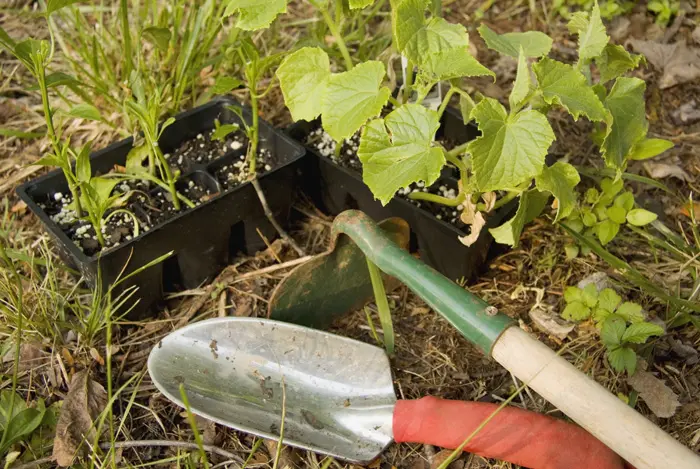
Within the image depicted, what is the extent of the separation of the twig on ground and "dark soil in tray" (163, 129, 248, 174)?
0.18 metres

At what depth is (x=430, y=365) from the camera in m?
1.44

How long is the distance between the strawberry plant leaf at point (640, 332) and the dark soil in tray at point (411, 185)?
0.37m

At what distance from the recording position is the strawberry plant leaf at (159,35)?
5.24 feet

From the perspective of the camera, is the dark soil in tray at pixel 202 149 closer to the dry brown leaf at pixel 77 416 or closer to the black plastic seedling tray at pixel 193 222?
the black plastic seedling tray at pixel 193 222

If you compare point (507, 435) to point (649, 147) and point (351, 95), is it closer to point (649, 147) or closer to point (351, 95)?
point (351, 95)

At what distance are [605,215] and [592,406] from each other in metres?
0.65

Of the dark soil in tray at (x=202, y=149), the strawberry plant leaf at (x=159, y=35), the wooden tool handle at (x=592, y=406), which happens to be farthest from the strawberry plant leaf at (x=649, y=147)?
the strawberry plant leaf at (x=159, y=35)

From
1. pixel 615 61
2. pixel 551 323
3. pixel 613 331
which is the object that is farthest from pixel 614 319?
pixel 615 61

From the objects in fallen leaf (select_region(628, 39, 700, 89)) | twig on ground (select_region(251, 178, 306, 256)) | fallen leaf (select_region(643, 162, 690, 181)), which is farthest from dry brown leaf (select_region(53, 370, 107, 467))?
fallen leaf (select_region(628, 39, 700, 89))

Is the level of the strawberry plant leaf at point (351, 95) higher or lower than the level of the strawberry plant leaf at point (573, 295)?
higher

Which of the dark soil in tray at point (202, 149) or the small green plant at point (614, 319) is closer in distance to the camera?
the small green plant at point (614, 319)

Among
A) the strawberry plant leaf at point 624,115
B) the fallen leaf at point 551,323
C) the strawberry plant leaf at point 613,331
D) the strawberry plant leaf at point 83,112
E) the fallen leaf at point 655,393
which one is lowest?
the fallen leaf at point 655,393

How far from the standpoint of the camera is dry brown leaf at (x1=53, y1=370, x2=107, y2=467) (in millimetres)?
1272

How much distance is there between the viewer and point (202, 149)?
5.63 feet
